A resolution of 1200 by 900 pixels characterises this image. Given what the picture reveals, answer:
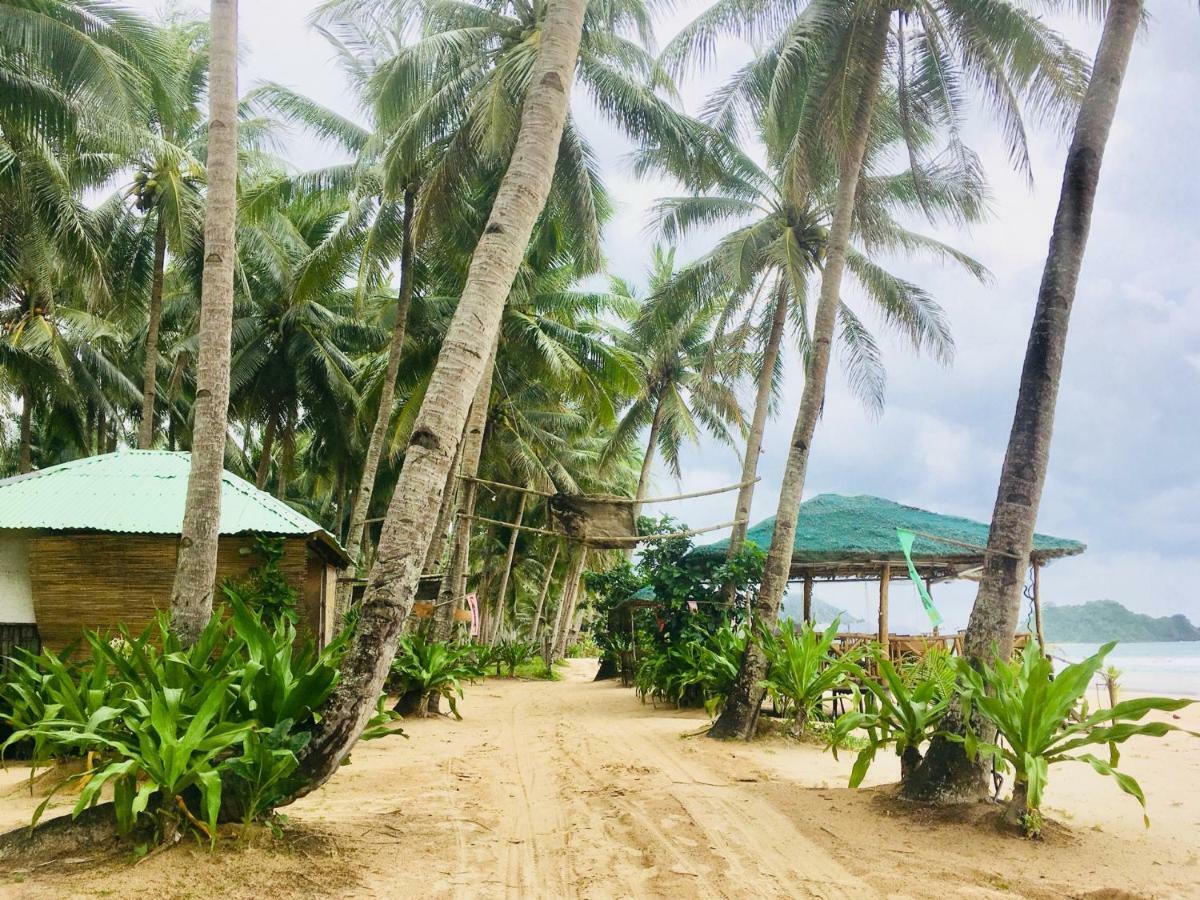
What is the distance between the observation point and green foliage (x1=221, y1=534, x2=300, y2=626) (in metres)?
9.42

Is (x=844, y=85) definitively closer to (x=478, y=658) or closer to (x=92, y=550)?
(x=92, y=550)

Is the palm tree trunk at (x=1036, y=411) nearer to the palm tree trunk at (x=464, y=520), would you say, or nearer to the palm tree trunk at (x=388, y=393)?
the palm tree trunk at (x=464, y=520)

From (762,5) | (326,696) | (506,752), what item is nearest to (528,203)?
(326,696)

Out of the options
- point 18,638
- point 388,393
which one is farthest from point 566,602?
point 18,638

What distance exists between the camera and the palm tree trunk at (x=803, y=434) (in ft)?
30.7

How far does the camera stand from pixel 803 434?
32.4 ft

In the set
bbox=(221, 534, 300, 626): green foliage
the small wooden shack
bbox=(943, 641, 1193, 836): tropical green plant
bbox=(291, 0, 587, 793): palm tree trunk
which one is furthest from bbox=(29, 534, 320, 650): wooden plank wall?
bbox=(943, 641, 1193, 836): tropical green plant

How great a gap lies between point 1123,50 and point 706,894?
6557 mm

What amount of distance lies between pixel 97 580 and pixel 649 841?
6.93 meters

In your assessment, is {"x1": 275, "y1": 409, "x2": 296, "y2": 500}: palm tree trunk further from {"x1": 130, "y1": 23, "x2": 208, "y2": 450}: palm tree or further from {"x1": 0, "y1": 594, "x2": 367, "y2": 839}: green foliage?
{"x1": 0, "y1": 594, "x2": 367, "y2": 839}: green foliage

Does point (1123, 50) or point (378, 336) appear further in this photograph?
point (378, 336)

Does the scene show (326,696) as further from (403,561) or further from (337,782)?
(337,782)

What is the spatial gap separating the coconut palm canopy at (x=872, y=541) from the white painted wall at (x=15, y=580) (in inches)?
361

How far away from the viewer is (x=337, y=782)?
259 inches
